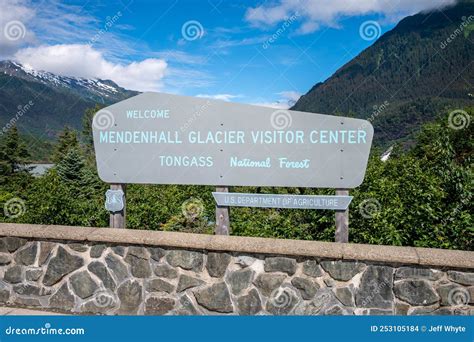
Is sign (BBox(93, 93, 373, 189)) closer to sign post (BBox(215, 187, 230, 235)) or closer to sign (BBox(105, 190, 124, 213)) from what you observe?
sign (BBox(105, 190, 124, 213))

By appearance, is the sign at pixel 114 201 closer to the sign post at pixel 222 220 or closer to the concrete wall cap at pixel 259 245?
the concrete wall cap at pixel 259 245

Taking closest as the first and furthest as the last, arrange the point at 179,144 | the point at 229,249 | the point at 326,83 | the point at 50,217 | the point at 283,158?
1. the point at 229,249
2. the point at 283,158
3. the point at 179,144
4. the point at 50,217
5. the point at 326,83

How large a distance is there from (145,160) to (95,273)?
1.31 metres

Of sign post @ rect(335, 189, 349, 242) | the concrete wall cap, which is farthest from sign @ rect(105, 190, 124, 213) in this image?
sign post @ rect(335, 189, 349, 242)

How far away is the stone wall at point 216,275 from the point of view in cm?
370

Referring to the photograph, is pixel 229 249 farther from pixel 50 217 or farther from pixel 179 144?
pixel 50 217

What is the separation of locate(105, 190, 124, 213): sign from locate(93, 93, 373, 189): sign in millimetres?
151

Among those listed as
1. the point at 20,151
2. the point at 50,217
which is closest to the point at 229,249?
the point at 50,217

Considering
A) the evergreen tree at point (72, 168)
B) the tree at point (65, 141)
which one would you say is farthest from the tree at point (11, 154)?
the evergreen tree at point (72, 168)

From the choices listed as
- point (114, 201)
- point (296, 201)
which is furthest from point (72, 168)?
point (296, 201)

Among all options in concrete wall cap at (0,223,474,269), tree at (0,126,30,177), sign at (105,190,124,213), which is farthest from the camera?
tree at (0,126,30,177)

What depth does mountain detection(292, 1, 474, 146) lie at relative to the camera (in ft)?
233

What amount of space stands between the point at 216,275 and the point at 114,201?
153cm

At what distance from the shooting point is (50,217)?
5.51 metres
